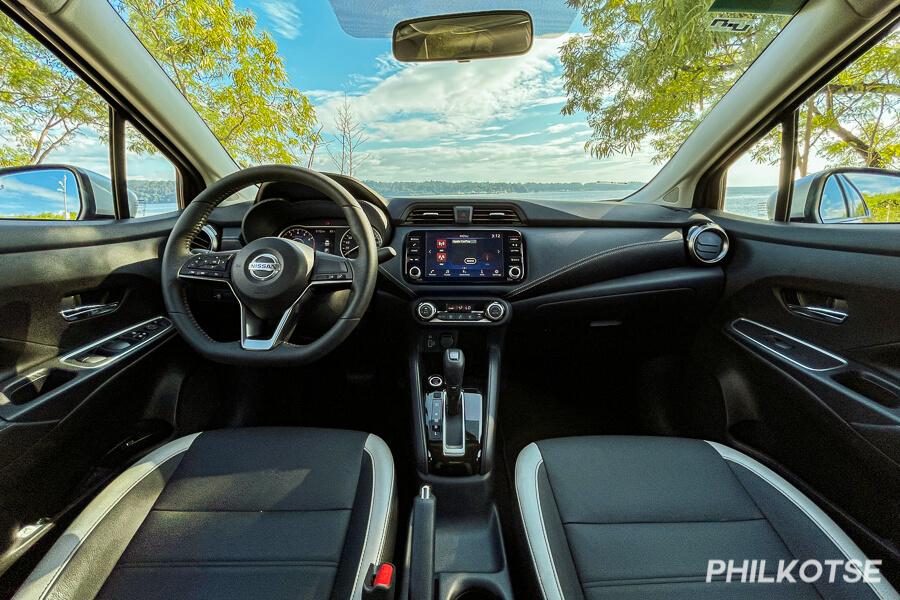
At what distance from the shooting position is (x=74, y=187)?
5.27ft

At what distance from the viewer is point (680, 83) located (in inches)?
79.9

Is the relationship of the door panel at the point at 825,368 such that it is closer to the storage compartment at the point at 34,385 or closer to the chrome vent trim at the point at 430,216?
the chrome vent trim at the point at 430,216

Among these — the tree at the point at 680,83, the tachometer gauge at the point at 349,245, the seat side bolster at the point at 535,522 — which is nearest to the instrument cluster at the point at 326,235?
the tachometer gauge at the point at 349,245

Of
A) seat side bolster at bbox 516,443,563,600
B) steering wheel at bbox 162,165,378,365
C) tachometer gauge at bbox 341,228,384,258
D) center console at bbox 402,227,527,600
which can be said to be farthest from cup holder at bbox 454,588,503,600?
tachometer gauge at bbox 341,228,384,258

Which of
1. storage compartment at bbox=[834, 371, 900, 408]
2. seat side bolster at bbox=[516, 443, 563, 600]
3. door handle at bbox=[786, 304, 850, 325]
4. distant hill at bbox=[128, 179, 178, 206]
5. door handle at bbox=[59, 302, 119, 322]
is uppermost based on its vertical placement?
distant hill at bbox=[128, 179, 178, 206]

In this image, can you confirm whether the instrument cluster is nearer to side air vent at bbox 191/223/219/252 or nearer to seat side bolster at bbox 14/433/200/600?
side air vent at bbox 191/223/219/252

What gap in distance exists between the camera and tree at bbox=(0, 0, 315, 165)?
144 cm

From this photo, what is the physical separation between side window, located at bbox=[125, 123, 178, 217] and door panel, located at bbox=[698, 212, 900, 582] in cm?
237

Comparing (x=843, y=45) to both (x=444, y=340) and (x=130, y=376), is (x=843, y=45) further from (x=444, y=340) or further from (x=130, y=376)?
(x=130, y=376)

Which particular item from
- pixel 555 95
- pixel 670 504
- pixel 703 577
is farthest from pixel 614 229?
pixel 703 577

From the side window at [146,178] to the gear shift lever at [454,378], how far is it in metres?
1.34

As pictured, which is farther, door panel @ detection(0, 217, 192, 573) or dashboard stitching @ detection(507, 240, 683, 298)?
dashboard stitching @ detection(507, 240, 683, 298)

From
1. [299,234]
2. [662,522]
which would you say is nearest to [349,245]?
[299,234]

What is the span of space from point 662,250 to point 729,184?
48cm
